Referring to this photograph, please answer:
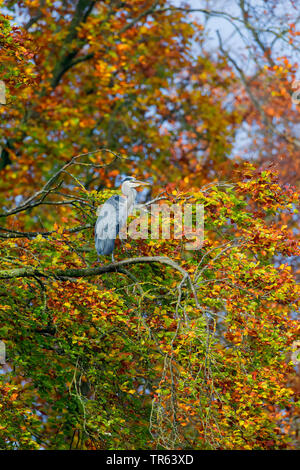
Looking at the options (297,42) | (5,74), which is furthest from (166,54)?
(5,74)

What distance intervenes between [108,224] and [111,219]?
9 cm

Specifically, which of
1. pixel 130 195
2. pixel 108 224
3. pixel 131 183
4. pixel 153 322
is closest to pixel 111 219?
pixel 108 224

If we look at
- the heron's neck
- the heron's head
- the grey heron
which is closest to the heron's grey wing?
the grey heron

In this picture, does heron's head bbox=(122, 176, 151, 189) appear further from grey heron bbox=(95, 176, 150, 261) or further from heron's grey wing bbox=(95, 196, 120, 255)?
heron's grey wing bbox=(95, 196, 120, 255)

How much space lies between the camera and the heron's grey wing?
26.4ft

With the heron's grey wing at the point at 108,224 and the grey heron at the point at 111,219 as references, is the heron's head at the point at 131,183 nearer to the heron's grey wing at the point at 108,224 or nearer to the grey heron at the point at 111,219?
the grey heron at the point at 111,219

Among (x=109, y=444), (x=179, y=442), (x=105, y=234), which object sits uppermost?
(x=105, y=234)

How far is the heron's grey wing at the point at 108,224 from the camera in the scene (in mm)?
8047

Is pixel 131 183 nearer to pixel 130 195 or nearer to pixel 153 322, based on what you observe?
pixel 130 195

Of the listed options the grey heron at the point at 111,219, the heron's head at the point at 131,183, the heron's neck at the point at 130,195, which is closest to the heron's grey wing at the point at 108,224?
the grey heron at the point at 111,219

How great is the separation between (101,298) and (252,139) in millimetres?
20177

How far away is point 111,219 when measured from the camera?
318 inches

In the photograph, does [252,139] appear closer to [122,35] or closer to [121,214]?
[122,35]

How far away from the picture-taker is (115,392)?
28.9 ft
